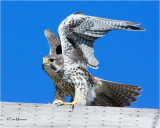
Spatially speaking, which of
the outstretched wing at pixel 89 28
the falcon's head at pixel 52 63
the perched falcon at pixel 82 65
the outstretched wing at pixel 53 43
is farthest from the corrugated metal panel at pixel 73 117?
the outstretched wing at pixel 53 43

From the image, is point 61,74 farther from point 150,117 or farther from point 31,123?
point 150,117

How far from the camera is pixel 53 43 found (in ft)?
34.9

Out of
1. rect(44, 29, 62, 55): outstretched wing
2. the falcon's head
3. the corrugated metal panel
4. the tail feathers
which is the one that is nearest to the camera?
the corrugated metal panel

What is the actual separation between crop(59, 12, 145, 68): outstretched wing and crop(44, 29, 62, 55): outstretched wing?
1.96 feet

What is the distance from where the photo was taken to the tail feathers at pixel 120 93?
1009 centimetres

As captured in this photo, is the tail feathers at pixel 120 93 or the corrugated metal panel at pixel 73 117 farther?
the tail feathers at pixel 120 93

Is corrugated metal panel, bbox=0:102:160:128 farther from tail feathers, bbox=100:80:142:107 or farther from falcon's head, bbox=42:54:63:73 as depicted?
tail feathers, bbox=100:80:142:107

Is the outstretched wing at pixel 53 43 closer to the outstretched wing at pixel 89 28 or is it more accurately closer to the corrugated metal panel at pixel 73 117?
the outstretched wing at pixel 89 28

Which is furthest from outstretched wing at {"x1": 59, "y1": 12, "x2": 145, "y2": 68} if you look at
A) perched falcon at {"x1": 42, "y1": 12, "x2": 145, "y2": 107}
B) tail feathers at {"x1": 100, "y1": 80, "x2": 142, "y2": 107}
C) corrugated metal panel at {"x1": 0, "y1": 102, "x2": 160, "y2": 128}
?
corrugated metal panel at {"x1": 0, "y1": 102, "x2": 160, "y2": 128}

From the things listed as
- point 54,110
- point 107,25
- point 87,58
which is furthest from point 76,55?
point 54,110

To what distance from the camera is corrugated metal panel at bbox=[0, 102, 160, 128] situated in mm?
8547

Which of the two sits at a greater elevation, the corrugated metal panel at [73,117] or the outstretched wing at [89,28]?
the outstretched wing at [89,28]

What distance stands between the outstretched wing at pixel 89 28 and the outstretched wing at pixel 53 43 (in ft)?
1.96

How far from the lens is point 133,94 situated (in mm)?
10094
